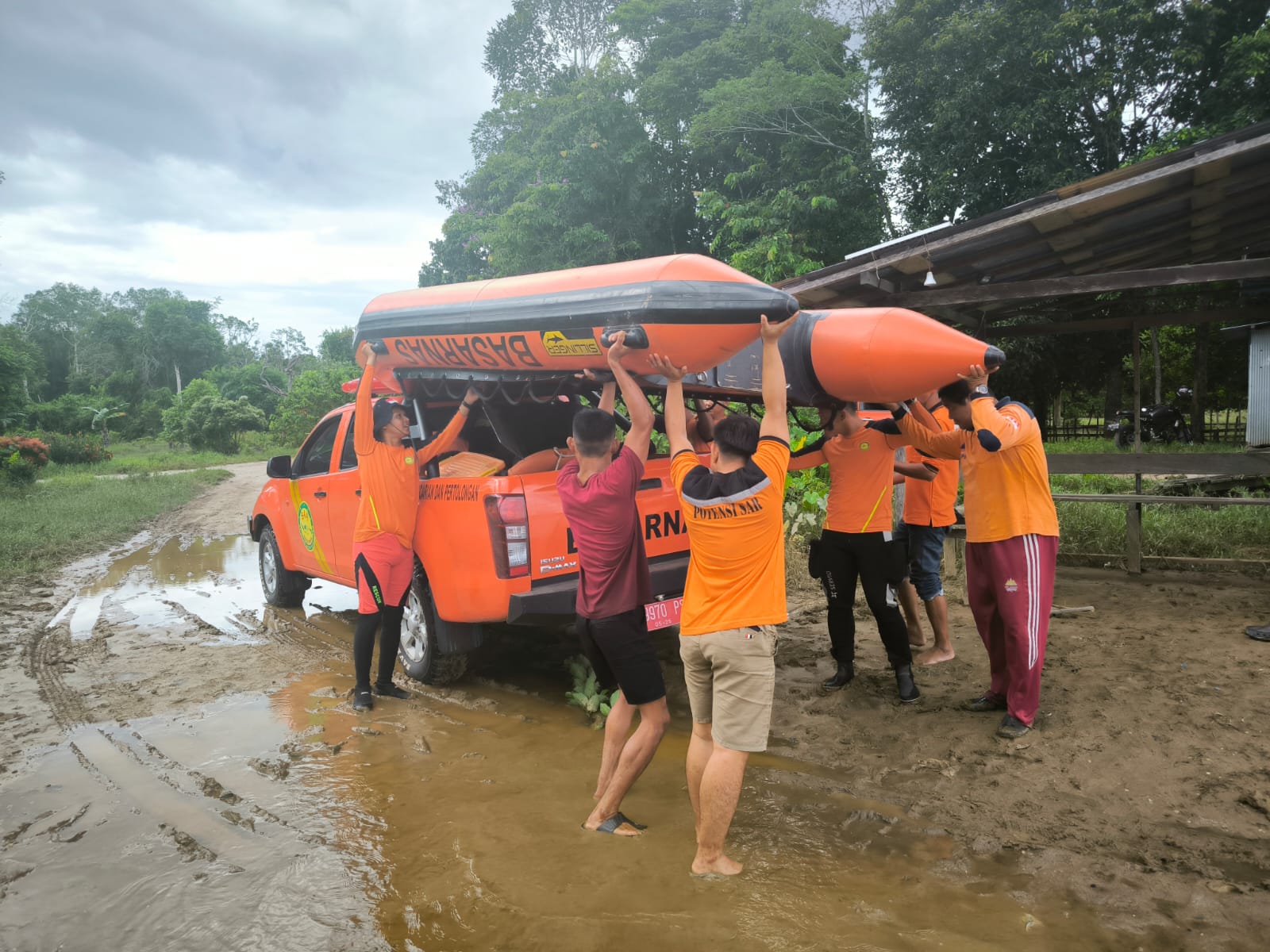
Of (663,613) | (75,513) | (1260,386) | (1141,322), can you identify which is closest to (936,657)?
(663,613)

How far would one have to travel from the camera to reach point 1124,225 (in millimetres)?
5453

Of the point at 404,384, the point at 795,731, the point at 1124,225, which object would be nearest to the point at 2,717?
the point at 404,384

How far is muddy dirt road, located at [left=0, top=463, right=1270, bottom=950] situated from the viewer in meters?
2.46

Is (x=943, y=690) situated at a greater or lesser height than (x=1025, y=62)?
lesser

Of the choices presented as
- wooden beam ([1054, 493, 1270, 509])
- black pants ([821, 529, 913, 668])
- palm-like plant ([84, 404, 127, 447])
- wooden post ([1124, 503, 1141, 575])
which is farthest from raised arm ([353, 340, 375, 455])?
palm-like plant ([84, 404, 127, 447])

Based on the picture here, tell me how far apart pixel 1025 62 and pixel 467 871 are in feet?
55.1

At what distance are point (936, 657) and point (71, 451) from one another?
2951 cm

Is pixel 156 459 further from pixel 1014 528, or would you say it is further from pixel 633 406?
pixel 1014 528

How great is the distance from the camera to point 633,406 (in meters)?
3.13

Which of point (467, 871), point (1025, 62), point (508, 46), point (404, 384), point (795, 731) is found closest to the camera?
point (467, 871)

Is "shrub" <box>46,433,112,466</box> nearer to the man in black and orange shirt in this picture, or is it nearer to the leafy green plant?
the leafy green plant

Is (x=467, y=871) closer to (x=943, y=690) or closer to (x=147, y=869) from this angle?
(x=147, y=869)

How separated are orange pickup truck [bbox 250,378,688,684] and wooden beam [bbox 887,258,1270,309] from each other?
2.28 m

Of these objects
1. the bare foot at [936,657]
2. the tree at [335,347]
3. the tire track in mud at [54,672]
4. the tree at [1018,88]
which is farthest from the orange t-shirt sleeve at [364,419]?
the tree at [335,347]
